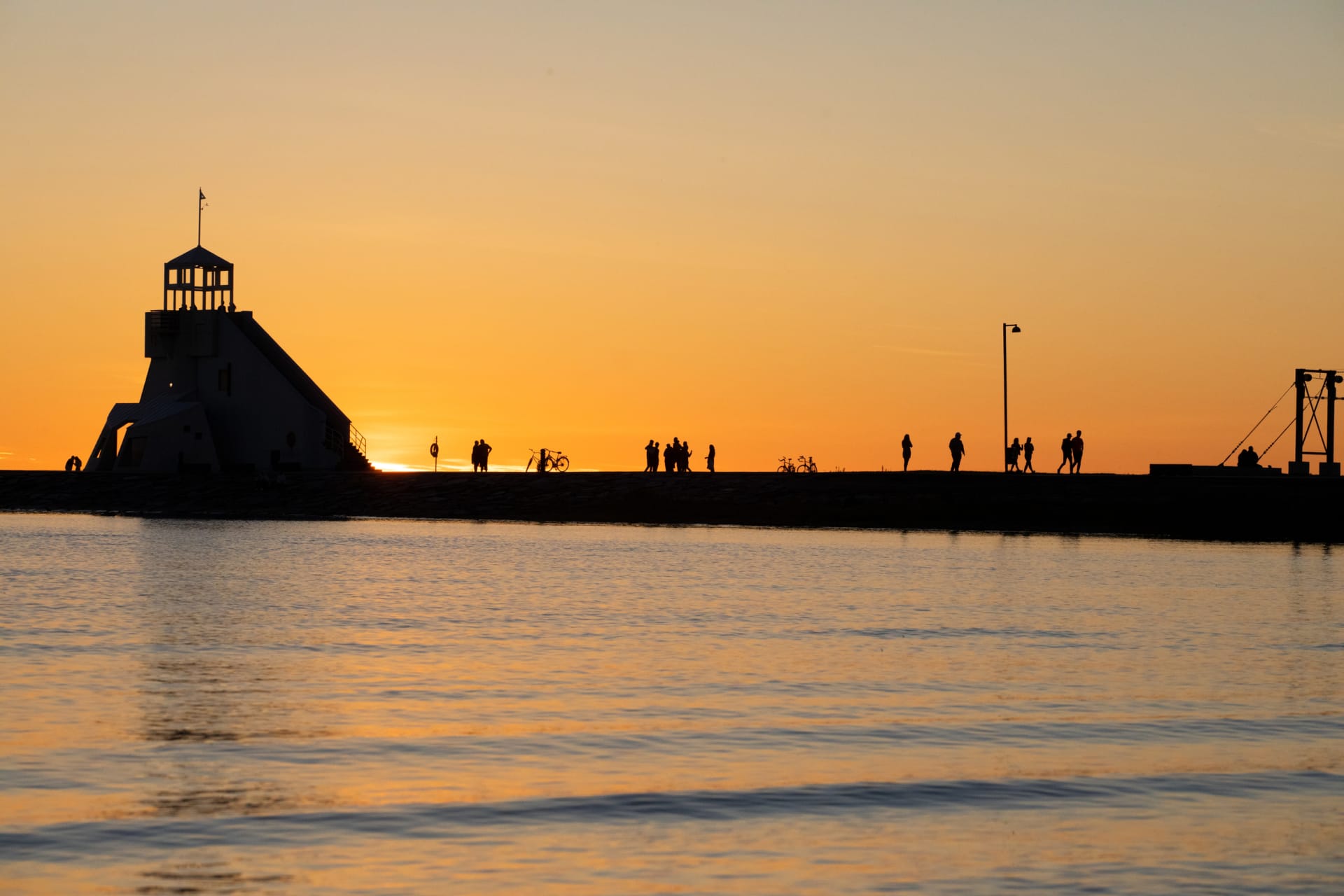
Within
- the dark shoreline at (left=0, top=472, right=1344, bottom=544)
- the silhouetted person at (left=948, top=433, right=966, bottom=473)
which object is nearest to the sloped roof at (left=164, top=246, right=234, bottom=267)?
the dark shoreline at (left=0, top=472, right=1344, bottom=544)

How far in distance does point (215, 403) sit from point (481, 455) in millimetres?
15478

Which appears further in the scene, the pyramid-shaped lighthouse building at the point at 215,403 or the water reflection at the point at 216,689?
the pyramid-shaped lighthouse building at the point at 215,403

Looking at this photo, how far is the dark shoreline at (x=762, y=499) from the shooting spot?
58094 millimetres

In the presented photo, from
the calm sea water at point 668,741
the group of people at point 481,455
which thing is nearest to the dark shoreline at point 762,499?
the group of people at point 481,455

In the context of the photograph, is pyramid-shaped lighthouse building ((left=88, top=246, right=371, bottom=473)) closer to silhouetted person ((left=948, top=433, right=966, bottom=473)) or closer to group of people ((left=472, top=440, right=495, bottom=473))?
group of people ((left=472, top=440, right=495, bottom=473))

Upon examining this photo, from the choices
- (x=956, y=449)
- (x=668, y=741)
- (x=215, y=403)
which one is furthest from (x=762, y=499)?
(x=668, y=741)

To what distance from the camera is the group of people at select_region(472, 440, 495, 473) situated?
7875 cm

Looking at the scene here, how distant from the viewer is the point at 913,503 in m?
64.6

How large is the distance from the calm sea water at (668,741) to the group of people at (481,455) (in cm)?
4638

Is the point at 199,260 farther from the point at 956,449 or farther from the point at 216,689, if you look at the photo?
the point at 216,689

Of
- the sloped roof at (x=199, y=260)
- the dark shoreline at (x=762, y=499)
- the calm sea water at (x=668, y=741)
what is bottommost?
the calm sea water at (x=668, y=741)

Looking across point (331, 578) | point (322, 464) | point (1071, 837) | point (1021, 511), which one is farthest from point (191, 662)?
point (322, 464)

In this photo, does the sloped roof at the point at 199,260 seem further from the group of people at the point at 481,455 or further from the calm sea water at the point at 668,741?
the calm sea water at the point at 668,741

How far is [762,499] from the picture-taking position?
68875 millimetres
